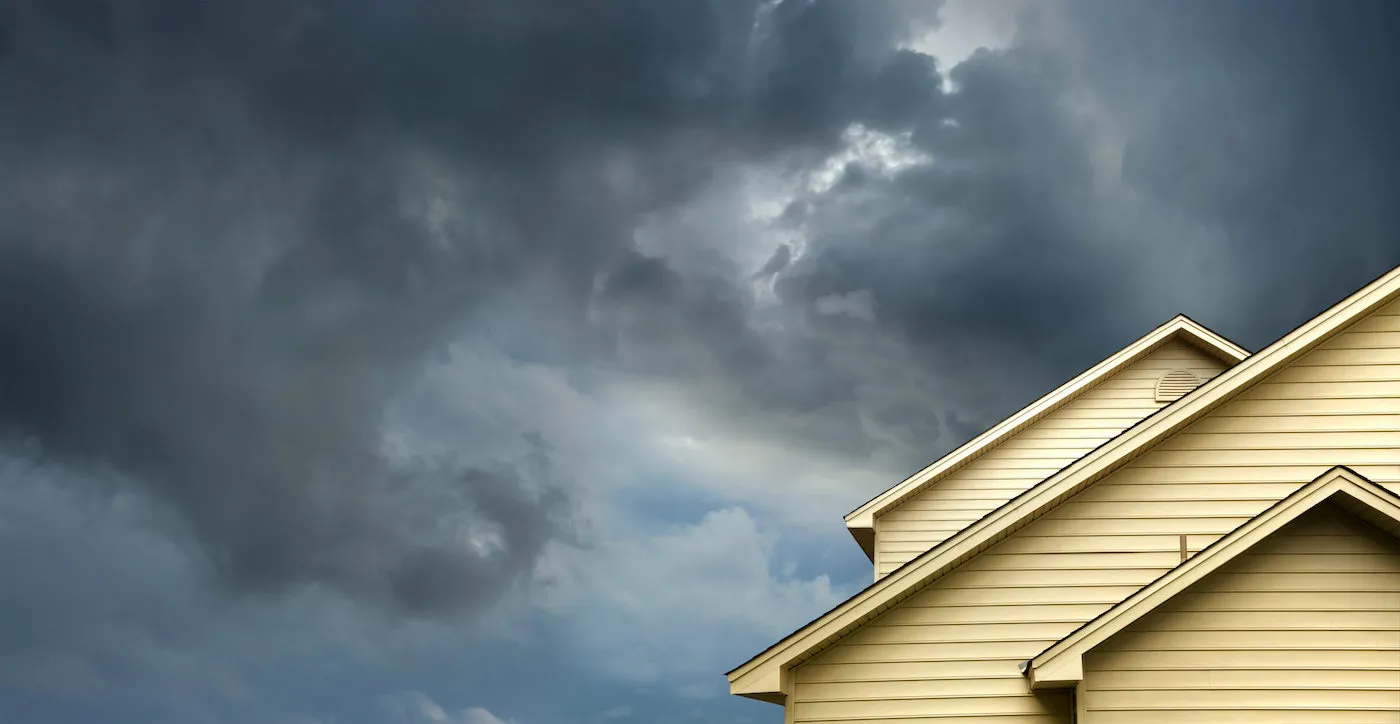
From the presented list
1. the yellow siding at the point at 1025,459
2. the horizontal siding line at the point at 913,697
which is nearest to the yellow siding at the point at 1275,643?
the horizontal siding line at the point at 913,697

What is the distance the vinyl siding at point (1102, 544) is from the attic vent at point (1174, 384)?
5746 millimetres

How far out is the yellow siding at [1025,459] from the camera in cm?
1925

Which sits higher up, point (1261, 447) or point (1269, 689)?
point (1261, 447)

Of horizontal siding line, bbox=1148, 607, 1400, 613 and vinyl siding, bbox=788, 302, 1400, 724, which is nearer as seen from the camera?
horizontal siding line, bbox=1148, 607, 1400, 613

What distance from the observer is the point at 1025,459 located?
64.9ft

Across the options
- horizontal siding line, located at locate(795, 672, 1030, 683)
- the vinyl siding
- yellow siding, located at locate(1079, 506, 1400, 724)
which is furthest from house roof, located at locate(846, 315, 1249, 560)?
yellow siding, located at locate(1079, 506, 1400, 724)

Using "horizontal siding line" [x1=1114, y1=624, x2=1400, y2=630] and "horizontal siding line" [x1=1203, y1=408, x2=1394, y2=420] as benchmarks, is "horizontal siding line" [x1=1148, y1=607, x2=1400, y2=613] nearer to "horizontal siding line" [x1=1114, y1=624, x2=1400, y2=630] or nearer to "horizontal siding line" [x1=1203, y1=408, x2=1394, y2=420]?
"horizontal siding line" [x1=1114, y1=624, x2=1400, y2=630]

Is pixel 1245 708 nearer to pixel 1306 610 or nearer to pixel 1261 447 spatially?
pixel 1306 610

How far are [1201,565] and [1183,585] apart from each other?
10.7 inches

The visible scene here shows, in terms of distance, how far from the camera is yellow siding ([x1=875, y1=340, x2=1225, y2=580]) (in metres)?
19.2

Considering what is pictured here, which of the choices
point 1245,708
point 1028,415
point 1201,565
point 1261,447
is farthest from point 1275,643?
point 1028,415

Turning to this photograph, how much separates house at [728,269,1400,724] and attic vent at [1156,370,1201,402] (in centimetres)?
575

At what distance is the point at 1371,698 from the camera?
965 cm

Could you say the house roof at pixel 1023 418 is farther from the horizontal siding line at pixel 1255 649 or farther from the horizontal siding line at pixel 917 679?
the horizontal siding line at pixel 1255 649
